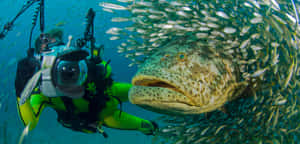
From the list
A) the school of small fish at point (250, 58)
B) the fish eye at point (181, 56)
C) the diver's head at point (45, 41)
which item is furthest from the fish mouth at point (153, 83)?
the diver's head at point (45, 41)

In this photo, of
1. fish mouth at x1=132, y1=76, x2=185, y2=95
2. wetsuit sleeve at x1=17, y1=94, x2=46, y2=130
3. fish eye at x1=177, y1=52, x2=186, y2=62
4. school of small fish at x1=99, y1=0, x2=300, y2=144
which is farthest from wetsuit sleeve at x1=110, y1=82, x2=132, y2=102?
fish eye at x1=177, y1=52, x2=186, y2=62

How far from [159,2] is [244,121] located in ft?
9.03

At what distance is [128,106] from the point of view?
1704 inches

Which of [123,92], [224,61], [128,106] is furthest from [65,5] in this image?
[224,61]

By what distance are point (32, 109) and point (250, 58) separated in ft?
14.2

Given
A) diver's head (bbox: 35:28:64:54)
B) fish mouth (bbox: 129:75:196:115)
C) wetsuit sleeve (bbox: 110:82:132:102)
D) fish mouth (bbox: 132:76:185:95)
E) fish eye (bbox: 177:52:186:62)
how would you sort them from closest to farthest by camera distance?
fish mouth (bbox: 129:75:196:115) → fish mouth (bbox: 132:76:185:95) → fish eye (bbox: 177:52:186:62) → diver's head (bbox: 35:28:64:54) → wetsuit sleeve (bbox: 110:82:132:102)

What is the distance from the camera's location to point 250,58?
3137 millimetres

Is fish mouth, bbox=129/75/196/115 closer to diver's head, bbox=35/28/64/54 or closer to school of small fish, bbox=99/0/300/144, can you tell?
school of small fish, bbox=99/0/300/144

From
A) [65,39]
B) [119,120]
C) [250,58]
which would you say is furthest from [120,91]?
[65,39]

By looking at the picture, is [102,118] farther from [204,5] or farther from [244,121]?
[204,5]

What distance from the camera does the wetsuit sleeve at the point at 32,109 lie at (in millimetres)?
3537

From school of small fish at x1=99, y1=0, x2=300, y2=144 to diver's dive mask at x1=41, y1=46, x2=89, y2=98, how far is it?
1.10 metres

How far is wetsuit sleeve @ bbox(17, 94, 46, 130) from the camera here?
11.6 ft

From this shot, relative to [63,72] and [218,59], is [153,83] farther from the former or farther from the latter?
[63,72]
